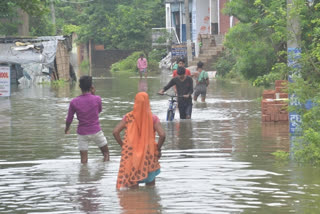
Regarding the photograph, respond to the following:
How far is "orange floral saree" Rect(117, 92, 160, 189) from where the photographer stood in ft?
32.7

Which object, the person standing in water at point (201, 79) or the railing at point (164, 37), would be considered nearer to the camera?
the person standing in water at point (201, 79)

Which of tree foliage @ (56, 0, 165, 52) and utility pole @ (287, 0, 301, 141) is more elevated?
tree foliage @ (56, 0, 165, 52)

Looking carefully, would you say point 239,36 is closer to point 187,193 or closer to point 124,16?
point 187,193

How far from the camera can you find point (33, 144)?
15781 mm

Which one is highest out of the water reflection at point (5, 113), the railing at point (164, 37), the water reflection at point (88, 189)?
the railing at point (164, 37)

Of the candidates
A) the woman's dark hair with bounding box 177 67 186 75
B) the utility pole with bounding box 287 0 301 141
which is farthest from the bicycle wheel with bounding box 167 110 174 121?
the utility pole with bounding box 287 0 301 141

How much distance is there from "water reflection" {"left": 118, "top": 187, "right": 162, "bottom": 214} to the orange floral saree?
0.50ft

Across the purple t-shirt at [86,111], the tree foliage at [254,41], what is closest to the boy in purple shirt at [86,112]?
the purple t-shirt at [86,111]

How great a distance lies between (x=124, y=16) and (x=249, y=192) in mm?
56864

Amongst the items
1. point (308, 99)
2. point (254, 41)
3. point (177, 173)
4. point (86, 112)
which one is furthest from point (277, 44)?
point (177, 173)

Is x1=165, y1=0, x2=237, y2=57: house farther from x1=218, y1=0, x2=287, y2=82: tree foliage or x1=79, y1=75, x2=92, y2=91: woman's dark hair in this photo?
x1=79, y1=75, x2=92, y2=91: woman's dark hair

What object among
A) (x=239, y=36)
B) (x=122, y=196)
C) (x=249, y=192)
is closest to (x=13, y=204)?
(x=122, y=196)

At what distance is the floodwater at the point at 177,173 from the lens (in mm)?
9375

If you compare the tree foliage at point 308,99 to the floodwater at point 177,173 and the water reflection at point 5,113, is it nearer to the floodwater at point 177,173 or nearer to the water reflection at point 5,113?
the floodwater at point 177,173
